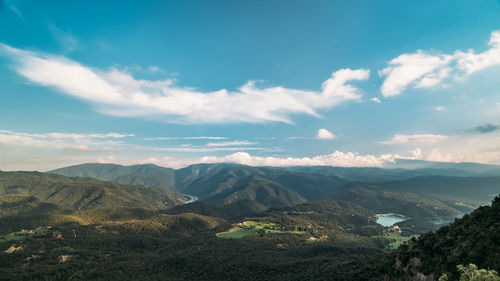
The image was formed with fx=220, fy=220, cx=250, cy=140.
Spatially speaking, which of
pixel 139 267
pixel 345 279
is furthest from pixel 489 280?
pixel 139 267

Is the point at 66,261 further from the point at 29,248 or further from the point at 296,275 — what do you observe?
the point at 296,275

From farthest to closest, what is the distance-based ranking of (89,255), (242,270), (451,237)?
(89,255)
(242,270)
(451,237)

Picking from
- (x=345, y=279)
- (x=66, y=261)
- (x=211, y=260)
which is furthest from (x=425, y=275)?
(x=66, y=261)

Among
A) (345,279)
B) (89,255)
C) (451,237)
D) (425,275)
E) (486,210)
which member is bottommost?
(89,255)

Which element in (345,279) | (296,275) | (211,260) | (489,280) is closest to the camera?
(489,280)

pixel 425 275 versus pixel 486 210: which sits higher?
pixel 486 210

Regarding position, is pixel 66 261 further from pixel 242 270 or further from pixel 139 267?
pixel 242 270

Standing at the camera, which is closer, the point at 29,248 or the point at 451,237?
the point at 451,237
